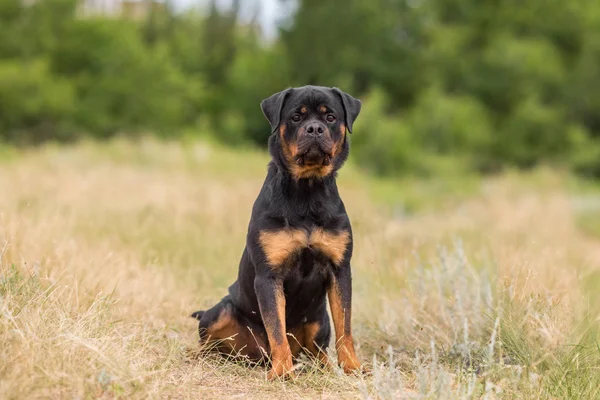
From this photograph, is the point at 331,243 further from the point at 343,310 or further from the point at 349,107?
the point at 349,107

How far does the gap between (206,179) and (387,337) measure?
11140mm

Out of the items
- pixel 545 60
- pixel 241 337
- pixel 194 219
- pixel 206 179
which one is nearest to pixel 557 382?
pixel 241 337

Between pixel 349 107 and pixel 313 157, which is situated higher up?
pixel 349 107

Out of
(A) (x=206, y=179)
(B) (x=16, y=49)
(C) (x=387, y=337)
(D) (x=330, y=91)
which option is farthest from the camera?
(B) (x=16, y=49)

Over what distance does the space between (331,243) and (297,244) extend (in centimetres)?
20

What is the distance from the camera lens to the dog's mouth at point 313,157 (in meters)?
4.44

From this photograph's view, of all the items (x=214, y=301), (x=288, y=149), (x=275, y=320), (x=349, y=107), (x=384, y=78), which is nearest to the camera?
(x=275, y=320)

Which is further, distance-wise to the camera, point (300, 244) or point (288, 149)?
point (288, 149)

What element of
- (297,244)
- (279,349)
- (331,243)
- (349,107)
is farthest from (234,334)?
(349,107)

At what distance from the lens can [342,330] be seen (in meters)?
4.54

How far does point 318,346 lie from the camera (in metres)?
4.87

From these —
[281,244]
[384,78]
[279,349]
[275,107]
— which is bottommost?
[279,349]

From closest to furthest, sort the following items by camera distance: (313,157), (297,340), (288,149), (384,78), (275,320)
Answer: (275,320) → (313,157) → (288,149) → (297,340) → (384,78)

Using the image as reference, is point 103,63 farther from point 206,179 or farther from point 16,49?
point 206,179
